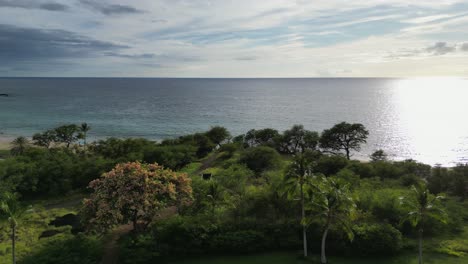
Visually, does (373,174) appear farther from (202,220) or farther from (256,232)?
(202,220)

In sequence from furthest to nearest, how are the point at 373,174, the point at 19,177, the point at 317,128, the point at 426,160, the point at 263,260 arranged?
the point at 317,128, the point at 426,160, the point at 373,174, the point at 19,177, the point at 263,260

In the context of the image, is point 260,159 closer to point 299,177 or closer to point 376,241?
point 299,177

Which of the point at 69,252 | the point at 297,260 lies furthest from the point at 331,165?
the point at 69,252

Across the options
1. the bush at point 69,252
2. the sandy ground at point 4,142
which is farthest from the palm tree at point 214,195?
the sandy ground at point 4,142

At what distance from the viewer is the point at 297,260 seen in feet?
88.3

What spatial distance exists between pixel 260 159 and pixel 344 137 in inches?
937

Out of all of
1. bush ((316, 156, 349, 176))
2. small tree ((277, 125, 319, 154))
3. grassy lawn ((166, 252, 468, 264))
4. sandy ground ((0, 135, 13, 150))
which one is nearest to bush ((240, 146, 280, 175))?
bush ((316, 156, 349, 176))

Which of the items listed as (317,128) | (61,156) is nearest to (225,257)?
(61,156)

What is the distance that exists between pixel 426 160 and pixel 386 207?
4896cm

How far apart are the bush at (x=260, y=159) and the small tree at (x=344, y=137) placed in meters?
19.2

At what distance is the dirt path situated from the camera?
2671 cm

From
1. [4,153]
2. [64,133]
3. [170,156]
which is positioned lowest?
[4,153]

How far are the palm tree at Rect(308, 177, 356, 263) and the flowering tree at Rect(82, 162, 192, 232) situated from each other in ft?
39.4

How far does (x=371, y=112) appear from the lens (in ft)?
463
